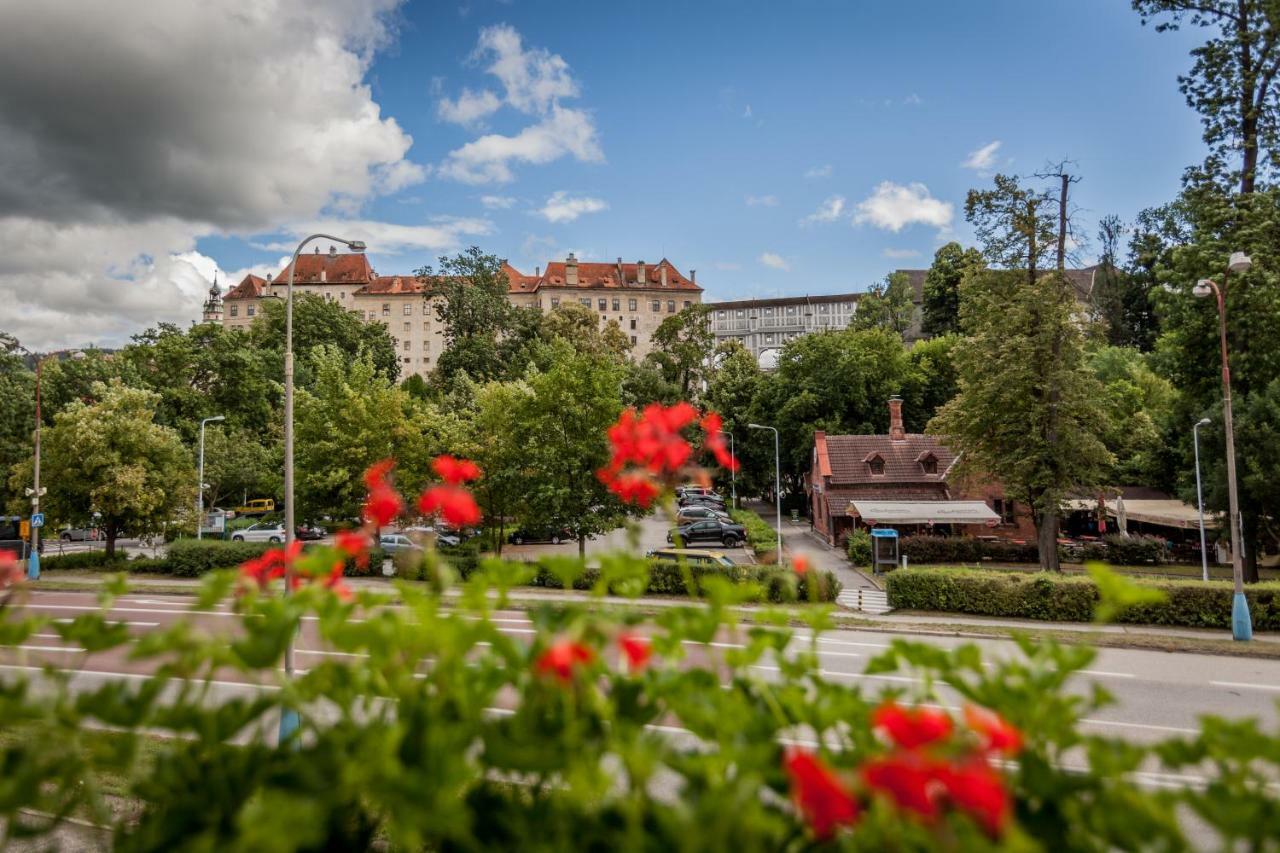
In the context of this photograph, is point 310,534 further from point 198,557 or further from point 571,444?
point 571,444

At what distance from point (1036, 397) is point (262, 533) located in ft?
124

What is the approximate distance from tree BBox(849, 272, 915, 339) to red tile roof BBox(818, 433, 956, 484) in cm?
3365

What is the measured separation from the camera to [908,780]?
142 centimetres

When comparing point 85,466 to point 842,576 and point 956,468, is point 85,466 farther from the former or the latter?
point 956,468

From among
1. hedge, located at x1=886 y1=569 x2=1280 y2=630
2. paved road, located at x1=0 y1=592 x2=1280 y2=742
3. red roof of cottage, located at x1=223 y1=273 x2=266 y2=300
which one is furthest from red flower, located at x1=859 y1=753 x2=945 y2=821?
red roof of cottage, located at x1=223 y1=273 x2=266 y2=300

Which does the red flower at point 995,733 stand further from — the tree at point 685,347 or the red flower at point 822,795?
the tree at point 685,347

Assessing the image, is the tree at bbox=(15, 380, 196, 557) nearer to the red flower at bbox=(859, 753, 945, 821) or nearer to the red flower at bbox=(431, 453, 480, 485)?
the red flower at bbox=(431, 453, 480, 485)

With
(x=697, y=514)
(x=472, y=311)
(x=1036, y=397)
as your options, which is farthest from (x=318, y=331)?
(x=1036, y=397)

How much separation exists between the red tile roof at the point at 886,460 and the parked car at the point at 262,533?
31.1m

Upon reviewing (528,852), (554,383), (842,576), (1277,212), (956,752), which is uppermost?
(1277,212)

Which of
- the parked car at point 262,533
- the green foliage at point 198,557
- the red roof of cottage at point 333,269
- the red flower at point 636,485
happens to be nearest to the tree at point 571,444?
the green foliage at point 198,557

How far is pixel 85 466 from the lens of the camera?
2706 centimetres

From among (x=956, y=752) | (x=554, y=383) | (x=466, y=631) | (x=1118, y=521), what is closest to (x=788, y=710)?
(x=956, y=752)

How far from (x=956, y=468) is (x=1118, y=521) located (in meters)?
16.9
